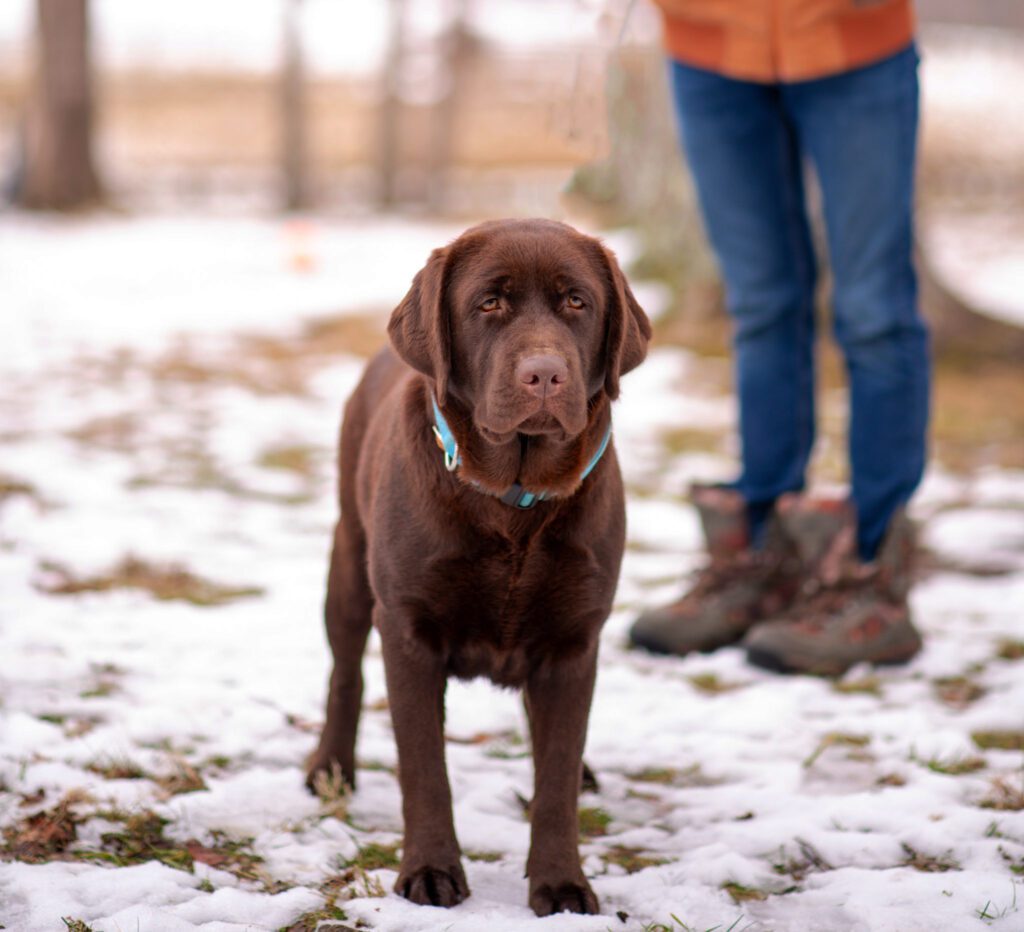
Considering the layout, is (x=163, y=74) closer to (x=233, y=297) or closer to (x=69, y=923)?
(x=233, y=297)

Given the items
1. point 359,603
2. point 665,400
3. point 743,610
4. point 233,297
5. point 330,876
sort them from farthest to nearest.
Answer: point 233,297 < point 665,400 < point 743,610 < point 359,603 < point 330,876

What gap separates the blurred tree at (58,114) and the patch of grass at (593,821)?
14.9 m

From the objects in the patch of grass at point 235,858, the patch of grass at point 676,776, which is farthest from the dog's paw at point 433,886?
the patch of grass at point 676,776

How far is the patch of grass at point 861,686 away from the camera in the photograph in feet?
11.4

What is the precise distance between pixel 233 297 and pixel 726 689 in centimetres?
814

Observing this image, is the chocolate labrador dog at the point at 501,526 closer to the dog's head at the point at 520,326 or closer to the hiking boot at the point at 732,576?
the dog's head at the point at 520,326

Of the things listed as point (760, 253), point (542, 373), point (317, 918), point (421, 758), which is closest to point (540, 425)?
point (542, 373)

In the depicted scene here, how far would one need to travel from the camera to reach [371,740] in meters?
3.08

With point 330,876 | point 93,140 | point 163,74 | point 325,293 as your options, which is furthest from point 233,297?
point 163,74

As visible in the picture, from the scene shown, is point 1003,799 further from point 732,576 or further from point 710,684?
point 732,576

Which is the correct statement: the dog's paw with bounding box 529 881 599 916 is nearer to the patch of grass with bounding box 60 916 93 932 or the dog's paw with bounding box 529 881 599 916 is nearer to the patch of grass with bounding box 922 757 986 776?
the patch of grass with bounding box 60 916 93 932

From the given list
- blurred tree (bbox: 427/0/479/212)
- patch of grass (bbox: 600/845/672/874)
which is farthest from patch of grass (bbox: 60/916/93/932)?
blurred tree (bbox: 427/0/479/212)

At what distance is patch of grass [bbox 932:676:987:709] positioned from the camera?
11.1 ft

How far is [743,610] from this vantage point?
382 centimetres
